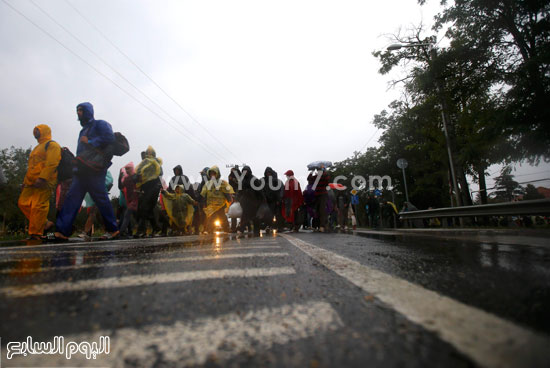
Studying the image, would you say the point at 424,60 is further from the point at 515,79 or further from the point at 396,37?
the point at 515,79

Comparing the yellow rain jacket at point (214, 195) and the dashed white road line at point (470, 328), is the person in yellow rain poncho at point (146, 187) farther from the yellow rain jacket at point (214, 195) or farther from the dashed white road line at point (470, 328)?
the dashed white road line at point (470, 328)

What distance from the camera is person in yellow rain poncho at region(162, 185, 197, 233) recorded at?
10344mm

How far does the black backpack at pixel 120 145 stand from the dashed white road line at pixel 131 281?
5.85 metres

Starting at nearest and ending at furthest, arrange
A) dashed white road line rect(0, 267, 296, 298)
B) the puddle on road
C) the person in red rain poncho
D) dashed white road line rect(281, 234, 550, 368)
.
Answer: dashed white road line rect(281, 234, 550, 368), dashed white road line rect(0, 267, 296, 298), the puddle on road, the person in red rain poncho

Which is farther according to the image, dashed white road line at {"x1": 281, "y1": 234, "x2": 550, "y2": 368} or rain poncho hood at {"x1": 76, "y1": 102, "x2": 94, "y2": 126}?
rain poncho hood at {"x1": 76, "y1": 102, "x2": 94, "y2": 126}

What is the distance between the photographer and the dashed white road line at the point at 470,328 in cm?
62

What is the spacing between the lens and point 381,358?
2.13 feet

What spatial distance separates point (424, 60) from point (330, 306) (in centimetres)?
1705

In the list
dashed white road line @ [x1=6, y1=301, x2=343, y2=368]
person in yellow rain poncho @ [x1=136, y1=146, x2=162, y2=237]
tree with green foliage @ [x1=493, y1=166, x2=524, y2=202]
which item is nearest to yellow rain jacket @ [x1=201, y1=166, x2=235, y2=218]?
person in yellow rain poncho @ [x1=136, y1=146, x2=162, y2=237]

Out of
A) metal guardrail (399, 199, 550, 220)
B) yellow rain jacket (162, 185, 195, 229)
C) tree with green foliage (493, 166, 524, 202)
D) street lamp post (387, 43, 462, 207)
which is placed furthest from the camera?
street lamp post (387, 43, 462, 207)

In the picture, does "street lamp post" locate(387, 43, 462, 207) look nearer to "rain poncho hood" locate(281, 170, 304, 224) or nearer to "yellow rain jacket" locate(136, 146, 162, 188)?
"rain poncho hood" locate(281, 170, 304, 224)

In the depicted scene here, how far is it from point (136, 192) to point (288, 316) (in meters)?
8.69

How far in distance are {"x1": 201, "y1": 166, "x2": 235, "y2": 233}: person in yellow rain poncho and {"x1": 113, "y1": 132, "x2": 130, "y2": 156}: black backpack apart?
12.3 ft

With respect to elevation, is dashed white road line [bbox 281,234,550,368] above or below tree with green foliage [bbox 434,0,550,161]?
below
